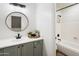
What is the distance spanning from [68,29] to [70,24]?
25 centimetres

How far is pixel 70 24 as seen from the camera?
3.21 m

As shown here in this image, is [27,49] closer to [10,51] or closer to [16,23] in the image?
[10,51]

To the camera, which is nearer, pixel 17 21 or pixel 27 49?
pixel 27 49

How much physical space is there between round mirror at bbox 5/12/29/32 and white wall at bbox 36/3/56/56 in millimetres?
616

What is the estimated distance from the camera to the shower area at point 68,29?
2839mm

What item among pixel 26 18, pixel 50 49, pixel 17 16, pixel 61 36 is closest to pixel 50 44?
pixel 50 49

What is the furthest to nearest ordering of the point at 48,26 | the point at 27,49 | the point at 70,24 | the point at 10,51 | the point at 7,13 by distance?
the point at 70,24 → the point at 48,26 → the point at 7,13 → the point at 27,49 → the point at 10,51

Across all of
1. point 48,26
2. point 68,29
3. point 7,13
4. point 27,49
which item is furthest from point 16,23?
point 68,29

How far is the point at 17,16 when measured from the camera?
2354mm

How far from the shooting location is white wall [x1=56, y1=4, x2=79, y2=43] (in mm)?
2889

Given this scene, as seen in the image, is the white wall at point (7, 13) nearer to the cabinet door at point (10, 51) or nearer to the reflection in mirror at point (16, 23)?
the reflection in mirror at point (16, 23)

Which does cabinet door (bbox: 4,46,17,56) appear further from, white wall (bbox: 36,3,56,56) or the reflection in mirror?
white wall (bbox: 36,3,56,56)

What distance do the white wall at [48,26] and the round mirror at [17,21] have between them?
0.62 m

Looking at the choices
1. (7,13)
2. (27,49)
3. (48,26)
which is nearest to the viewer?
(27,49)
